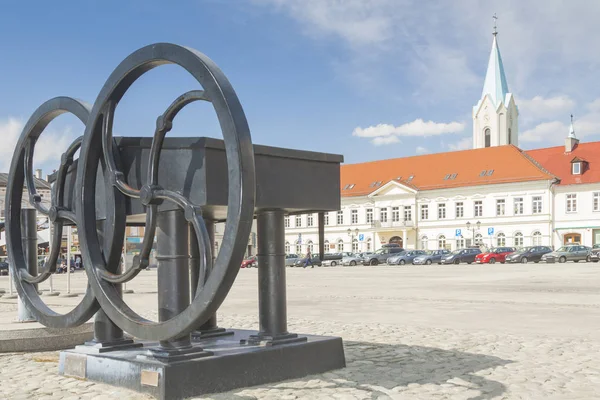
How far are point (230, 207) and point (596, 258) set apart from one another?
156ft

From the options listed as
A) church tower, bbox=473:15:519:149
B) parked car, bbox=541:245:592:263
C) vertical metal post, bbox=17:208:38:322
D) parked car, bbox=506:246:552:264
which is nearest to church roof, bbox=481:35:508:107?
church tower, bbox=473:15:519:149

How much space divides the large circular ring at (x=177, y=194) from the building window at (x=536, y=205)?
66.2 metres

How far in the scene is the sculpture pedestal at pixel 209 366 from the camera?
5695 millimetres

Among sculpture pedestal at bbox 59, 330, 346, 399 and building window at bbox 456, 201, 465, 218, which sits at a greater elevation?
building window at bbox 456, 201, 465, 218

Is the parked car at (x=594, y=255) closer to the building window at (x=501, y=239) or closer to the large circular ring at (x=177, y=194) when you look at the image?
the building window at (x=501, y=239)

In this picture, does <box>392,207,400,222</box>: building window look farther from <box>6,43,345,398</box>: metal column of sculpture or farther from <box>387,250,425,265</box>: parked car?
<box>6,43,345,398</box>: metal column of sculpture

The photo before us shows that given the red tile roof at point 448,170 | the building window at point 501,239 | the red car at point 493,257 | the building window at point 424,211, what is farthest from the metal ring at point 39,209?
the building window at point 424,211

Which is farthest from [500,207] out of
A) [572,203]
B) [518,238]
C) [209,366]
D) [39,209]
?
[209,366]

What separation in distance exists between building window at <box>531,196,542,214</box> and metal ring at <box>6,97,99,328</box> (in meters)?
65.2

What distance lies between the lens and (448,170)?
76.9m

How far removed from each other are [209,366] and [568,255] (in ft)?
155

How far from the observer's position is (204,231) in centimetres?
540

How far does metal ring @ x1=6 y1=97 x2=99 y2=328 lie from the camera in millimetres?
7262

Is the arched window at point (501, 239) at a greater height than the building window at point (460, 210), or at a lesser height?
lesser
